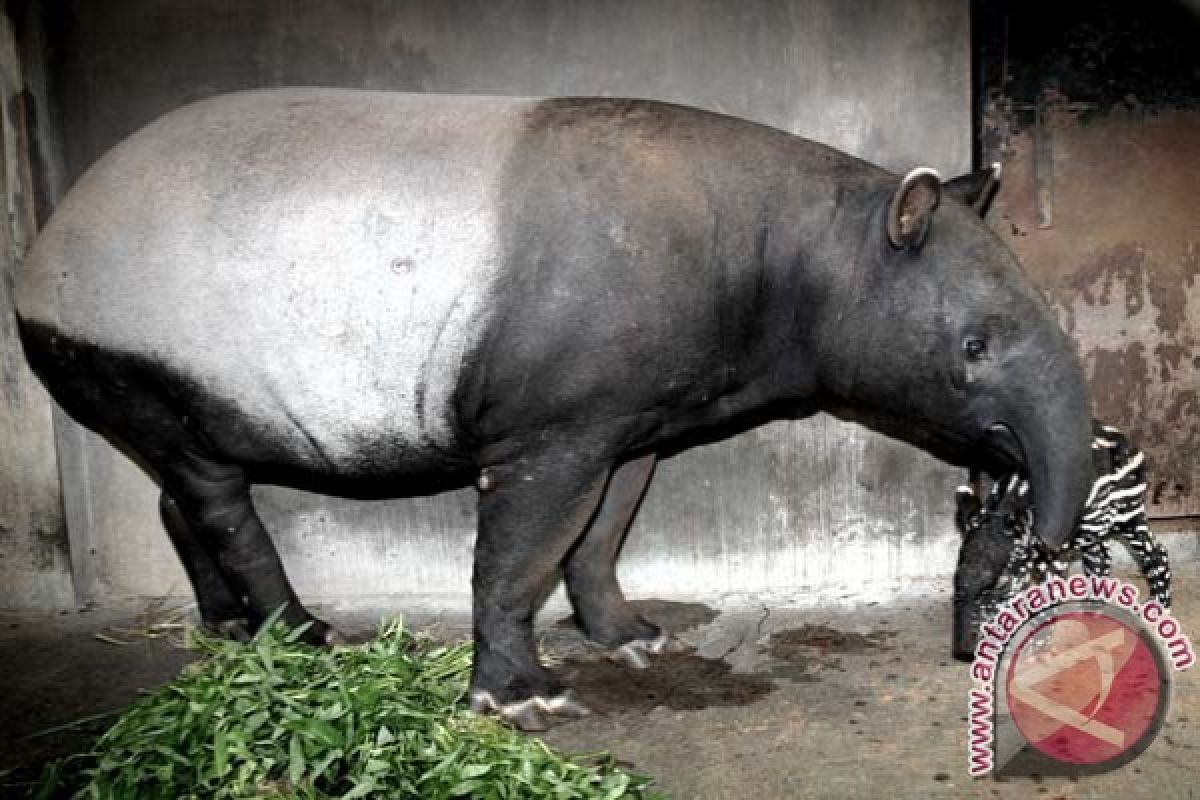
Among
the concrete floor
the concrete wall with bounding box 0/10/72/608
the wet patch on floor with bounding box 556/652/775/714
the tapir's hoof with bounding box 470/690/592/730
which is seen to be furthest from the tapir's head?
the concrete wall with bounding box 0/10/72/608

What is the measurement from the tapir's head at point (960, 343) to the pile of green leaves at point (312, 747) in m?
1.58

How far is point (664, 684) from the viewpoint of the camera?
479cm

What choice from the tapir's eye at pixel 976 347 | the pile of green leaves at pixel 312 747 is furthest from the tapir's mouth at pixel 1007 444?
the pile of green leaves at pixel 312 747

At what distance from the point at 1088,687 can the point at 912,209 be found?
5.77 ft

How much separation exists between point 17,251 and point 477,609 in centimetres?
244

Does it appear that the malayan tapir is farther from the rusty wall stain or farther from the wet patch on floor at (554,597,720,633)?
the rusty wall stain

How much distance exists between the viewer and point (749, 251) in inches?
174

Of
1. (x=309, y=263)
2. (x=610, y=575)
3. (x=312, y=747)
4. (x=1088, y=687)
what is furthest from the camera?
(x=610, y=575)

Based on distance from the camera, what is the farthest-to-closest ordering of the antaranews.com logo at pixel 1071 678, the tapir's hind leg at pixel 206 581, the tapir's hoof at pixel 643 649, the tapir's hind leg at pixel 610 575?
the tapir's hind leg at pixel 206 581, the tapir's hind leg at pixel 610 575, the tapir's hoof at pixel 643 649, the antaranews.com logo at pixel 1071 678

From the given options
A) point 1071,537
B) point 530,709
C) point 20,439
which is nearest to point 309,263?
point 530,709

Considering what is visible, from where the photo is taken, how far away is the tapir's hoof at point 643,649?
498 cm

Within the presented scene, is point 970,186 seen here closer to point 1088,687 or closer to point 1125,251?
point 1125,251

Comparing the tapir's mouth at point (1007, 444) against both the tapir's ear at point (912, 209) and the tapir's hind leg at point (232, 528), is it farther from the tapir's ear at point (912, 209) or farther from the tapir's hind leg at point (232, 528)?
the tapir's hind leg at point (232, 528)

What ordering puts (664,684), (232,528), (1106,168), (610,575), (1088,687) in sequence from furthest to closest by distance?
(1106,168) → (610,575) → (232,528) → (664,684) → (1088,687)
